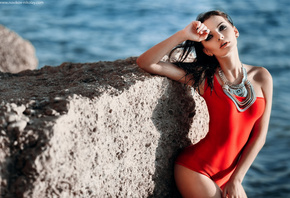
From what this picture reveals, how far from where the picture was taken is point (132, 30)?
716 cm

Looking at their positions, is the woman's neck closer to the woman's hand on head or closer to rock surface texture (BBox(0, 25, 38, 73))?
the woman's hand on head

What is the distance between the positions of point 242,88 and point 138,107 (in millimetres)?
516

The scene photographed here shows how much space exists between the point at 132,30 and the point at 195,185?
17.9 ft

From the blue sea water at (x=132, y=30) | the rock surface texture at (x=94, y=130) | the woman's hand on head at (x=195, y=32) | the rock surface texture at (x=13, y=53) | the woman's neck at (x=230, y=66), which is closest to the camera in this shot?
the rock surface texture at (x=94, y=130)

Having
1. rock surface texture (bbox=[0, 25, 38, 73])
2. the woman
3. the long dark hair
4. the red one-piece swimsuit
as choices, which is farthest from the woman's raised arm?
rock surface texture (bbox=[0, 25, 38, 73])

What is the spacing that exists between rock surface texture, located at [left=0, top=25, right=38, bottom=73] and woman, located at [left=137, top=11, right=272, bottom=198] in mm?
2552

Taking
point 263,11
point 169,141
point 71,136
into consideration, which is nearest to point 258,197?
point 169,141

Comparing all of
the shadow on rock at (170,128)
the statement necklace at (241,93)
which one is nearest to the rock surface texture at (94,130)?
the shadow on rock at (170,128)

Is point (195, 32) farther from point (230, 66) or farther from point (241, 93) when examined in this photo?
point (241, 93)

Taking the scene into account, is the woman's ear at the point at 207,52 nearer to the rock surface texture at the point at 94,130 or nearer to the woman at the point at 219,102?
the woman at the point at 219,102

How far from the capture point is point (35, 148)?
135 cm

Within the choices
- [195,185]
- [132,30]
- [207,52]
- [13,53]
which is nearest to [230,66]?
[207,52]

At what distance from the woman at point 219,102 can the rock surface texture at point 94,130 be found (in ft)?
0.27

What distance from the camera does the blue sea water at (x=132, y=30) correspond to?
6359 millimetres
